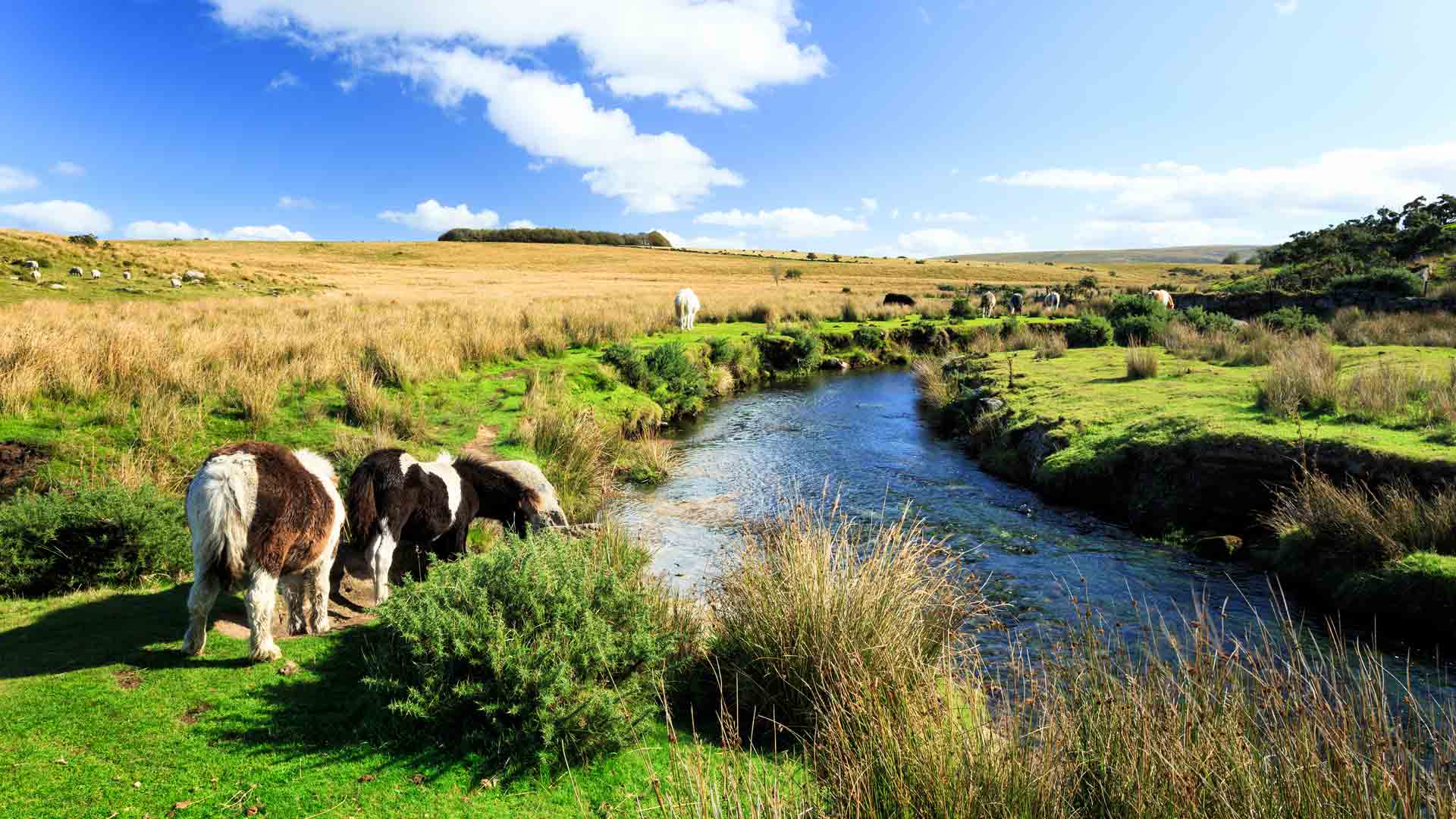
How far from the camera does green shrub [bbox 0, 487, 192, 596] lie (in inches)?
226

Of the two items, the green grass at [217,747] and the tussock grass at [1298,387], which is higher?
the tussock grass at [1298,387]

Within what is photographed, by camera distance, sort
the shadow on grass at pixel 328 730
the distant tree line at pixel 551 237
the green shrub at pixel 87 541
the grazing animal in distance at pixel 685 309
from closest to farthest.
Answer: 1. the shadow on grass at pixel 328 730
2. the green shrub at pixel 87 541
3. the grazing animal in distance at pixel 685 309
4. the distant tree line at pixel 551 237

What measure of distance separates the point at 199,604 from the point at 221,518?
2.23 ft

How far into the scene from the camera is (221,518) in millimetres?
4480

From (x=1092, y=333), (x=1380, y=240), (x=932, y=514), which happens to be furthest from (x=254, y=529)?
(x=1380, y=240)

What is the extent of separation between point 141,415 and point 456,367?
5.79 m

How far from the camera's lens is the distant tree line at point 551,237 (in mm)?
128750

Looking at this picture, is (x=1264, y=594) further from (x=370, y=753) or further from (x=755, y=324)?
(x=755, y=324)

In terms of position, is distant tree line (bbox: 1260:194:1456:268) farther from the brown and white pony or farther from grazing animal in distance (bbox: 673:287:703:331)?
the brown and white pony

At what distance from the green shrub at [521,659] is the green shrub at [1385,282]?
31.3 meters

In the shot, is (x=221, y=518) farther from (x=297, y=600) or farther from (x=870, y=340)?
(x=870, y=340)

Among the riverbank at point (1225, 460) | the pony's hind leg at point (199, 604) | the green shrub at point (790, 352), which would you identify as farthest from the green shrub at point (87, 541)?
the green shrub at point (790, 352)

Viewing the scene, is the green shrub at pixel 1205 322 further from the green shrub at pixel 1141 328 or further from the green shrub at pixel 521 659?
the green shrub at pixel 521 659

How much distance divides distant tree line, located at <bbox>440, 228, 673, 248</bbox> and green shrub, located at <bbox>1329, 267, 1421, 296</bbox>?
376 ft
